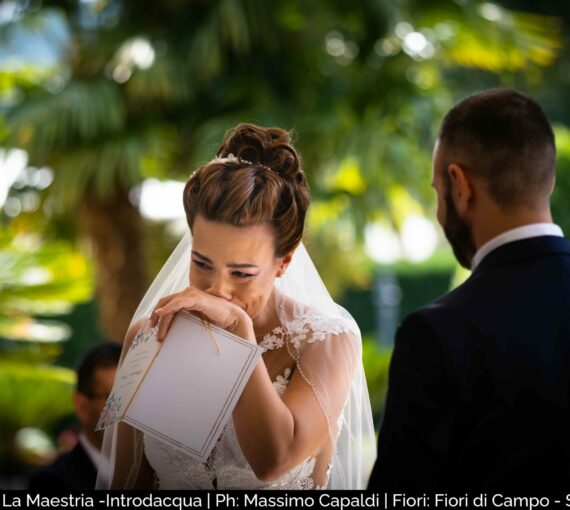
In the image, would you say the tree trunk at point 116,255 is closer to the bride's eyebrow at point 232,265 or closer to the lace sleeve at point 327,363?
the lace sleeve at point 327,363

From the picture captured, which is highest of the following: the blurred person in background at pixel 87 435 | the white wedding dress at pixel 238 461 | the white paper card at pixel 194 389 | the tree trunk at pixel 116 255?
the white paper card at pixel 194 389

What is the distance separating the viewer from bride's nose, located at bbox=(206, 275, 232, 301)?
2.29m

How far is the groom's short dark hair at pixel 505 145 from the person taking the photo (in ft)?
6.49

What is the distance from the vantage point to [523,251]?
1951 mm

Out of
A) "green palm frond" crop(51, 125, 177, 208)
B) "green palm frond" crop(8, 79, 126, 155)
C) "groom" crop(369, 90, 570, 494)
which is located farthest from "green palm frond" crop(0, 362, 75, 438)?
"groom" crop(369, 90, 570, 494)

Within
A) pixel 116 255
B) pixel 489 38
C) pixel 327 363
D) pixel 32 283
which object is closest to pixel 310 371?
pixel 327 363

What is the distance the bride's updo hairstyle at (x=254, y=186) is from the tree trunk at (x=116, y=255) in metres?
5.87

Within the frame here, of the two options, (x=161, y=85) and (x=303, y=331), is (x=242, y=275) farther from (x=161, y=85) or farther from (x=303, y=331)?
(x=161, y=85)

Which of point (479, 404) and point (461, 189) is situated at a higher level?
point (461, 189)

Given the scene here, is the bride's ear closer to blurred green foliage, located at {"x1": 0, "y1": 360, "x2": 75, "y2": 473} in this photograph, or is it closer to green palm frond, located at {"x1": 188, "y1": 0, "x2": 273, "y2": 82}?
blurred green foliage, located at {"x1": 0, "y1": 360, "x2": 75, "y2": 473}

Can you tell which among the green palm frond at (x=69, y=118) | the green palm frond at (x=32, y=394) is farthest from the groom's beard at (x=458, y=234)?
the green palm frond at (x=69, y=118)

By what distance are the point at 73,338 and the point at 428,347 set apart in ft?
38.5

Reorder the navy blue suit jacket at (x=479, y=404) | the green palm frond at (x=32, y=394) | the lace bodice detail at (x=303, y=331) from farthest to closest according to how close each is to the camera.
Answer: the green palm frond at (x=32, y=394) < the lace bodice detail at (x=303, y=331) < the navy blue suit jacket at (x=479, y=404)

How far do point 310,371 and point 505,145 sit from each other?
83cm
